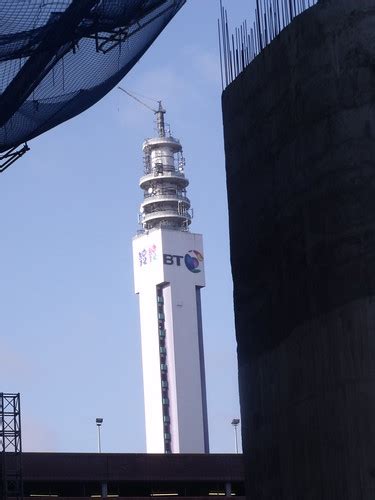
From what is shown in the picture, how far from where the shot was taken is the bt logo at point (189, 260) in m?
149

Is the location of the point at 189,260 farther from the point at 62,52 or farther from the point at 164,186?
the point at 62,52

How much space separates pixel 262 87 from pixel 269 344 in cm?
418

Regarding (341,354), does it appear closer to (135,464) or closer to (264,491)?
(264,491)

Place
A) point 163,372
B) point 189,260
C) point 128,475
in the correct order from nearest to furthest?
point 128,475, point 163,372, point 189,260

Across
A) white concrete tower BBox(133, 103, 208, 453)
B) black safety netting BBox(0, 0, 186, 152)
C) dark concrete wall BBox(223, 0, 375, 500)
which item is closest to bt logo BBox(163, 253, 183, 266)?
white concrete tower BBox(133, 103, 208, 453)

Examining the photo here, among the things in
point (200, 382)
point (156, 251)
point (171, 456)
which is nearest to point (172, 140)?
point (156, 251)

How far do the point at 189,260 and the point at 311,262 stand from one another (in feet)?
431

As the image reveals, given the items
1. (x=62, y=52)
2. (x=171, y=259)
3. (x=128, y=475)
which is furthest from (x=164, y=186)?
(x=62, y=52)

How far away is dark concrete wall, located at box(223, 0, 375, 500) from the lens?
18.5 meters

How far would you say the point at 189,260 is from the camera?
151 m

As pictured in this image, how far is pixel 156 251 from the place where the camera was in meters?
149

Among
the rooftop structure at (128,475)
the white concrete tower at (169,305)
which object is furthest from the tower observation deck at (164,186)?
the rooftop structure at (128,475)

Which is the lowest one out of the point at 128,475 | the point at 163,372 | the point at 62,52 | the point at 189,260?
the point at 128,475

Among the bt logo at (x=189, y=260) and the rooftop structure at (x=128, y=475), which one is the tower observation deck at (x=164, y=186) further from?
the rooftop structure at (x=128, y=475)
